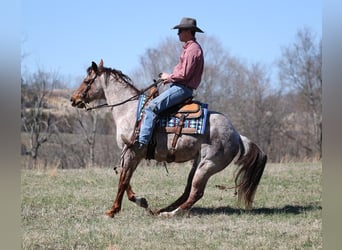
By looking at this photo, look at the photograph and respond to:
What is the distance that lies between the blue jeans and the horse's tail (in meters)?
1.34

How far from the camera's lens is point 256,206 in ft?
26.5

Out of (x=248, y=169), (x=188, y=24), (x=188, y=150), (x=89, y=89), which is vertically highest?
(x=188, y=24)

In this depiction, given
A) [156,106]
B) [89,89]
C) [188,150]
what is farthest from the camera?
[89,89]

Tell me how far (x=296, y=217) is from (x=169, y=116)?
2323 mm

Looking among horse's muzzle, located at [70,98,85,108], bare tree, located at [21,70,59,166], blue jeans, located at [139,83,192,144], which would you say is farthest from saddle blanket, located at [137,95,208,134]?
bare tree, located at [21,70,59,166]

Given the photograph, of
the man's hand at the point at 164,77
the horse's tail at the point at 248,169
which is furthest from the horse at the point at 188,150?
the man's hand at the point at 164,77

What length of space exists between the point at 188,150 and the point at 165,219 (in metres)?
1.09

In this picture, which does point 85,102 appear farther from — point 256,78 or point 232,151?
point 256,78

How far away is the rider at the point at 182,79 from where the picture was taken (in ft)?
22.7

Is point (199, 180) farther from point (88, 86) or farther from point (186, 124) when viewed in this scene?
point (88, 86)

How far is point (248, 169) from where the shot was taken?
24.7 ft

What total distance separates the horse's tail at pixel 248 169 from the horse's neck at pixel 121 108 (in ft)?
5.79

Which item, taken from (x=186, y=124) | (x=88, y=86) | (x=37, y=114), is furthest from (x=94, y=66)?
(x=37, y=114)

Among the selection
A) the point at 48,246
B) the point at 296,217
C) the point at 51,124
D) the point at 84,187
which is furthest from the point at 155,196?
the point at 51,124
